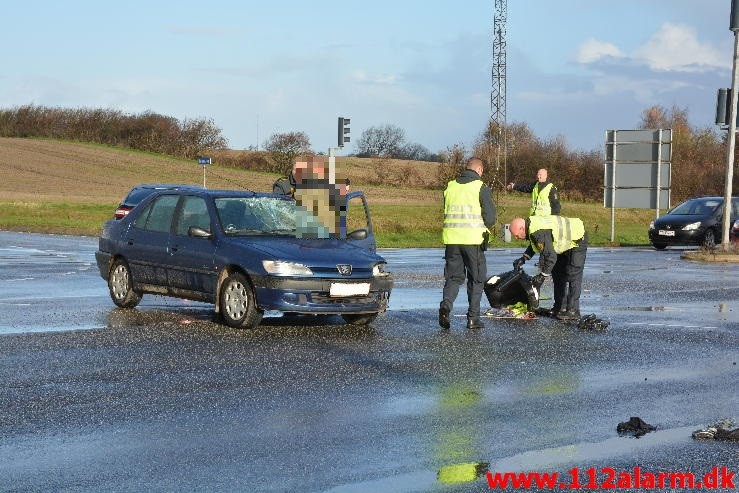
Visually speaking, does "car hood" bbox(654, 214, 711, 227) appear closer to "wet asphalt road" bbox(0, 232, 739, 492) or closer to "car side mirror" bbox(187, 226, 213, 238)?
"wet asphalt road" bbox(0, 232, 739, 492)

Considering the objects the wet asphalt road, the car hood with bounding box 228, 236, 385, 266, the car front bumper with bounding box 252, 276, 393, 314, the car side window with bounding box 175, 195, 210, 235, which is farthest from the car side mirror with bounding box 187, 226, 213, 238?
the car front bumper with bounding box 252, 276, 393, 314

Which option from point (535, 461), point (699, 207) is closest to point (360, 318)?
point (535, 461)

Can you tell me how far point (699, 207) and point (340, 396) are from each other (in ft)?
86.8

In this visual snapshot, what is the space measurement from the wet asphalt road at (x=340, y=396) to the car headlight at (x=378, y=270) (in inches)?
24.0

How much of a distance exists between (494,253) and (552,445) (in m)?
22.8

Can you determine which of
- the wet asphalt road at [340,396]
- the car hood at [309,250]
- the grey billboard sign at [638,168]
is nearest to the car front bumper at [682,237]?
the grey billboard sign at [638,168]

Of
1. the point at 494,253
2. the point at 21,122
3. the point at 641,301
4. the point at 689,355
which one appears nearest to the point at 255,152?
the point at 21,122

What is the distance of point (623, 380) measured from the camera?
395 inches

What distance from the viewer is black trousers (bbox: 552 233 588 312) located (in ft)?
A: 48.5

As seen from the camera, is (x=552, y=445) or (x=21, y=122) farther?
(x=21, y=122)

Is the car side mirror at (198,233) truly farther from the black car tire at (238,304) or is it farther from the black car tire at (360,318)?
the black car tire at (360,318)

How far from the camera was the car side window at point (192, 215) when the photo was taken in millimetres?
14367

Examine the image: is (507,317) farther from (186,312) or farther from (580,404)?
(580,404)

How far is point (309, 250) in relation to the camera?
44.2 feet
